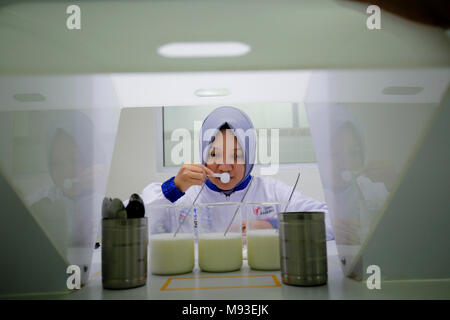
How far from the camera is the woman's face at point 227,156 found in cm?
122

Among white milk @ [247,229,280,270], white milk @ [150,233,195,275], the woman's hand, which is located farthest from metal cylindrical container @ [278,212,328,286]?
the woman's hand

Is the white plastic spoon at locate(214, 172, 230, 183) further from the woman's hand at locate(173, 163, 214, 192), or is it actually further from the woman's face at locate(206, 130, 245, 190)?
the woman's hand at locate(173, 163, 214, 192)

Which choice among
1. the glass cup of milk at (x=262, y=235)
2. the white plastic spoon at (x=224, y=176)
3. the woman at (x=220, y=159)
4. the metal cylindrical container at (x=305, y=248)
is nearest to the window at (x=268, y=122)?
the woman at (x=220, y=159)

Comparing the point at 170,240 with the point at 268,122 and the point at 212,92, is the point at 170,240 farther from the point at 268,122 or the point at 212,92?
the point at 268,122

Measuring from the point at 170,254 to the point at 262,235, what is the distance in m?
0.21

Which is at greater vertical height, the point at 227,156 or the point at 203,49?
the point at 203,49

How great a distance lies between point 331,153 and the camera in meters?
0.79

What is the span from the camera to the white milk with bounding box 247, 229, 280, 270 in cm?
73

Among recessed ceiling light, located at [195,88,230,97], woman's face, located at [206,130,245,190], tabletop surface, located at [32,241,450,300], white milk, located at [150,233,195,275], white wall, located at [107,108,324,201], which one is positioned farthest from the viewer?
white wall, located at [107,108,324,201]

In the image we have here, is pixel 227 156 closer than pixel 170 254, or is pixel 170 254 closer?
pixel 170 254

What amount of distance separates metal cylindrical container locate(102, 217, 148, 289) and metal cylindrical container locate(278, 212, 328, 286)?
0.28 m

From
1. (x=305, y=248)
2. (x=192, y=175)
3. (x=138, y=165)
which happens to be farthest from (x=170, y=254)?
(x=138, y=165)

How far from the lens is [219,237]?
2.46ft
